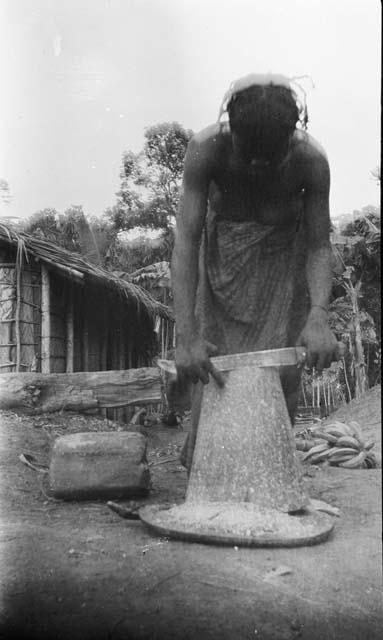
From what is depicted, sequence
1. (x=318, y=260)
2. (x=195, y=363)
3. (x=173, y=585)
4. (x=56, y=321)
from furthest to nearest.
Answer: (x=56, y=321)
(x=318, y=260)
(x=195, y=363)
(x=173, y=585)

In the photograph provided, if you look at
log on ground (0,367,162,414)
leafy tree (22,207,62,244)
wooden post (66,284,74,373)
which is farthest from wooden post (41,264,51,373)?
leafy tree (22,207,62,244)

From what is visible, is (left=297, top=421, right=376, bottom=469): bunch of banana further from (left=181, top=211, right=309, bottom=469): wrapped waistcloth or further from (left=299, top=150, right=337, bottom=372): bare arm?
(left=299, top=150, right=337, bottom=372): bare arm

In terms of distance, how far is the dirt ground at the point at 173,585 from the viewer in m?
1.20

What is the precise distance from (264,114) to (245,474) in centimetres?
125

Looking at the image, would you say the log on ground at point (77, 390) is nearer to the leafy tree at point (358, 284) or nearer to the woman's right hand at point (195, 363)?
the woman's right hand at point (195, 363)

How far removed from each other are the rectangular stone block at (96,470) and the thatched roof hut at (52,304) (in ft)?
12.5

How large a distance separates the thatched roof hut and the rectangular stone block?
381cm

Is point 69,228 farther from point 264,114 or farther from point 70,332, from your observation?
point 264,114

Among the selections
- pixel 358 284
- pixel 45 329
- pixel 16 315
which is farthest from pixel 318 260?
pixel 358 284

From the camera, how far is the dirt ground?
120cm

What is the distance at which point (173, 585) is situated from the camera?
1372 millimetres

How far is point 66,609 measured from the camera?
126cm

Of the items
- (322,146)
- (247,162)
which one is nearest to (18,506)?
(247,162)

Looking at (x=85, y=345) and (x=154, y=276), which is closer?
(x=85, y=345)
